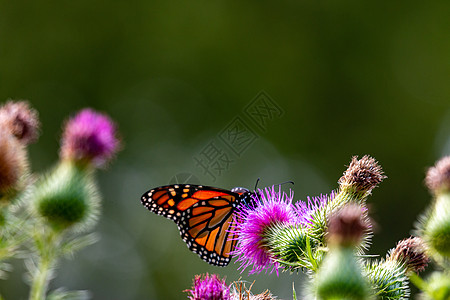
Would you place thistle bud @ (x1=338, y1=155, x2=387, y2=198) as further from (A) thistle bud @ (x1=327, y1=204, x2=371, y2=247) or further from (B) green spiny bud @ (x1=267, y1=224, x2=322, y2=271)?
(A) thistle bud @ (x1=327, y1=204, x2=371, y2=247)

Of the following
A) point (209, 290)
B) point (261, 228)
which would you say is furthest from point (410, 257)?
point (209, 290)

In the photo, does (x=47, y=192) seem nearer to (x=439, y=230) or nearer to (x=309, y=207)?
(x=309, y=207)

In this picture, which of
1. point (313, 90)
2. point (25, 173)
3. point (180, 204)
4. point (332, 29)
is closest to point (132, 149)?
point (313, 90)

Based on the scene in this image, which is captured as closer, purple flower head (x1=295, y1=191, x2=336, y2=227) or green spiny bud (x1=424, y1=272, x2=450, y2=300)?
green spiny bud (x1=424, y1=272, x2=450, y2=300)

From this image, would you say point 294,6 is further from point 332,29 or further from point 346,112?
point 346,112

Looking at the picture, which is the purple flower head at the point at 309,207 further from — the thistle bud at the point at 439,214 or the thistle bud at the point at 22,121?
the thistle bud at the point at 22,121

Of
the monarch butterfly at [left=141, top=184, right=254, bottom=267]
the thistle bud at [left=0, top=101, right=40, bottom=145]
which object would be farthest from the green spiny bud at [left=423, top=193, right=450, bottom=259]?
the thistle bud at [left=0, top=101, right=40, bottom=145]
